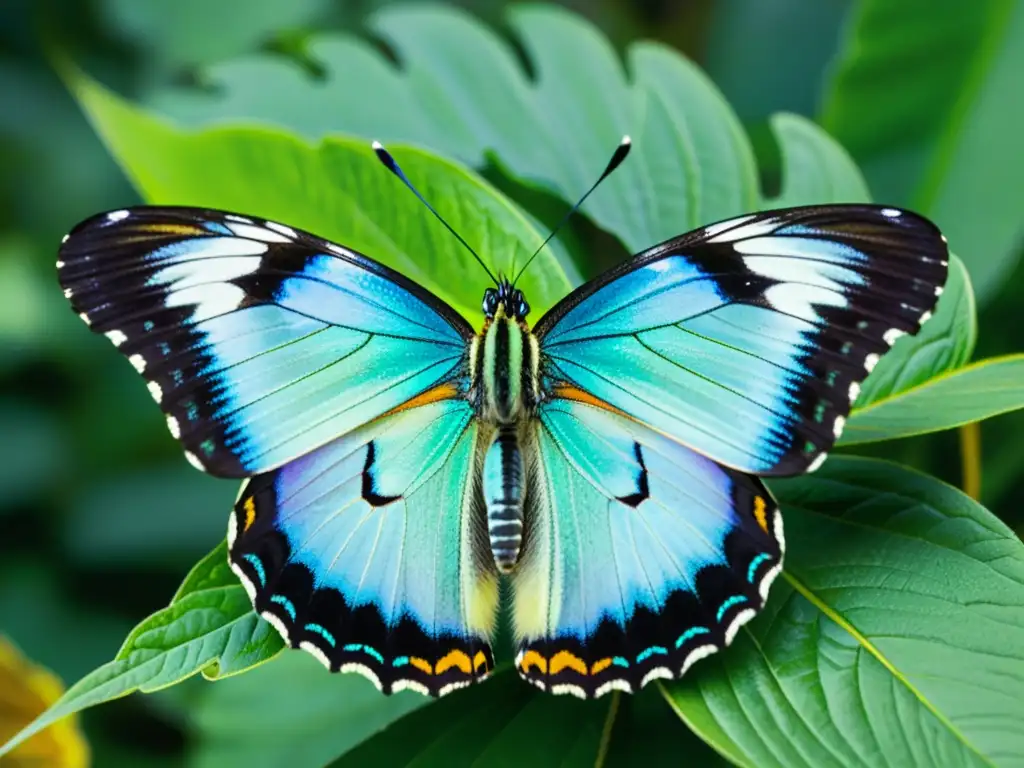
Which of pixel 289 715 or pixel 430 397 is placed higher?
pixel 430 397

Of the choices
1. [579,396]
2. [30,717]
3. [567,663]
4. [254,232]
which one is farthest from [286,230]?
[30,717]

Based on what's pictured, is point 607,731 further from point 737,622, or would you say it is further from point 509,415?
point 509,415

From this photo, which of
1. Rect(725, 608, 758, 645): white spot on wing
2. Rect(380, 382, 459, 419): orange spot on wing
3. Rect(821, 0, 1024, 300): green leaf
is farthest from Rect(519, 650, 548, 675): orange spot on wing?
Rect(821, 0, 1024, 300): green leaf

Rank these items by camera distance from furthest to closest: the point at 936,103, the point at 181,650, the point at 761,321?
1. the point at 936,103
2. the point at 761,321
3. the point at 181,650

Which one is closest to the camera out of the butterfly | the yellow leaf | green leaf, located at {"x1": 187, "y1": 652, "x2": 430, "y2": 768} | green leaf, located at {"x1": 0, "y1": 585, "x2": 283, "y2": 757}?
green leaf, located at {"x1": 0, "y1": 585, "x2": 283, "y2": 757}

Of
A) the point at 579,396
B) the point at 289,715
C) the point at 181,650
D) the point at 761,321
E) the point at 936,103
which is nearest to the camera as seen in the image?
the point at 181,650

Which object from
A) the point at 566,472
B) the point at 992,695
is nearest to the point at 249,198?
the point at 566,472

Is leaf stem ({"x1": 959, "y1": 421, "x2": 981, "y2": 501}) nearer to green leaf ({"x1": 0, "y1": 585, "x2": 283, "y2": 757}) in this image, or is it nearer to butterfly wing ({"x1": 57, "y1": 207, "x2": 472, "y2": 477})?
butterfly wing ({"x1": 57, "y1": 207, "x2": 472, "y2": 477})

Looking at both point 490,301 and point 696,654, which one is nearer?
point 696,654
